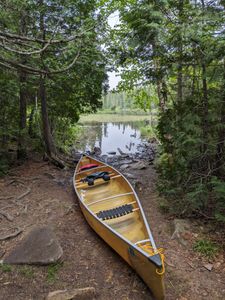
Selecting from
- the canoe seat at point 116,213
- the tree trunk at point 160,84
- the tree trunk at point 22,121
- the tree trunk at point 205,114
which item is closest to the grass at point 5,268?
the canoe seat at point 116,213

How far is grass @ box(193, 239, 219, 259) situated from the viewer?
339 cm

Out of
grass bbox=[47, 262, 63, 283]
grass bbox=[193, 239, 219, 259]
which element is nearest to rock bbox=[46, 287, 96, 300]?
grass bbox=[47, 262, 63, 283]

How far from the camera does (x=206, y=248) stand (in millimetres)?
3473

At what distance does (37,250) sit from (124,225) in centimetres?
144

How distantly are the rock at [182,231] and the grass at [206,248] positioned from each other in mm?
174

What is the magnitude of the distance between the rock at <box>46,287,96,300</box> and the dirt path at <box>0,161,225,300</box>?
131 mm

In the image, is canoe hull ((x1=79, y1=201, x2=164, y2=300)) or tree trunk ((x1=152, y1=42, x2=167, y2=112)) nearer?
canoe hull ((x1=79, y1=201, x2=164, y2=300))

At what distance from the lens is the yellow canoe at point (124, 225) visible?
8.64ft

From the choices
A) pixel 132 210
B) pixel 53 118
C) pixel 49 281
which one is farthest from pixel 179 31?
pixel 53 118

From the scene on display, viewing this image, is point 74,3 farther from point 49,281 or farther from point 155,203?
point 49,281

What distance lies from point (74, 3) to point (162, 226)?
6051 mm

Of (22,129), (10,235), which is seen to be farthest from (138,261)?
(22,129)

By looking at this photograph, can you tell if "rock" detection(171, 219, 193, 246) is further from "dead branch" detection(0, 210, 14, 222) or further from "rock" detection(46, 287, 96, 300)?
"dead branch" detection(0, 210, 14, 222)

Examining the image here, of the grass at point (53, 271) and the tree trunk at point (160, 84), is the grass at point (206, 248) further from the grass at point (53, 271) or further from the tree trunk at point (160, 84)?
the tree trunk at point (160, 84)
